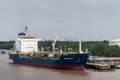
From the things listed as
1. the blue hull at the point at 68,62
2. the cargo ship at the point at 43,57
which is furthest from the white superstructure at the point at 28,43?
the blue hull at the point at 68,62

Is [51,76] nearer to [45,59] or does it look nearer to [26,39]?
[45,59]

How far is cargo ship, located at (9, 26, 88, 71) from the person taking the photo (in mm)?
58375

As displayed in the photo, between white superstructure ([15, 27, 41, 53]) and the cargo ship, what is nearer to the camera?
the cargo ship

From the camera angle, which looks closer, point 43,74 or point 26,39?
point 43,74

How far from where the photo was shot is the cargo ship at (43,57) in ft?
192

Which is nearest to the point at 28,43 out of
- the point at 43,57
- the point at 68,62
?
the point at 43,57

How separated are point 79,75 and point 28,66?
1826 cm

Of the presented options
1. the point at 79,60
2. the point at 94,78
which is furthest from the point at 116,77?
the point at 79,60

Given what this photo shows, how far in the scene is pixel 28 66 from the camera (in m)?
68.9

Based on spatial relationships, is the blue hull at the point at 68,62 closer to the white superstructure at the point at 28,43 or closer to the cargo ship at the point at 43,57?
the cargo ship at the point at 43,57

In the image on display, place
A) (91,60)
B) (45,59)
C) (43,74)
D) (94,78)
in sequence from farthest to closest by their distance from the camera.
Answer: (91,60), (45,59), (43,74), (94,78)

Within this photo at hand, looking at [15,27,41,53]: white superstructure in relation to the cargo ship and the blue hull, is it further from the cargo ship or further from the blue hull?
the blue hull

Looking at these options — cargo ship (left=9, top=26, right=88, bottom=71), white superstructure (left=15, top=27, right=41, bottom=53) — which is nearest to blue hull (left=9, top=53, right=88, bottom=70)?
cargo ship (left=9, top=26, right=88, bottom=71)

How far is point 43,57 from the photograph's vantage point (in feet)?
215
